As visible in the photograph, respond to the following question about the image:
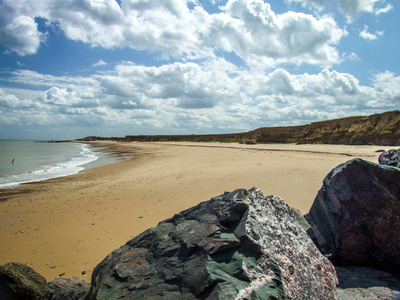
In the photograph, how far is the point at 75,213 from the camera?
753cm

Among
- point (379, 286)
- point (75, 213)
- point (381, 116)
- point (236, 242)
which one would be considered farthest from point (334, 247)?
point (381, 116)

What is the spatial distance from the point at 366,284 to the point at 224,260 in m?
2.18

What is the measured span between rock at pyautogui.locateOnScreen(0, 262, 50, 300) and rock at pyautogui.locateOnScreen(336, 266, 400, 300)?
3.59 meters

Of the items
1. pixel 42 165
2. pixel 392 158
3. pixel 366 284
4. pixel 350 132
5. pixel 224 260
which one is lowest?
pixel 42 165

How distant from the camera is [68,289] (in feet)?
10.2

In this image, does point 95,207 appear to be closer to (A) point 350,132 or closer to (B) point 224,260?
(B) point 224,260

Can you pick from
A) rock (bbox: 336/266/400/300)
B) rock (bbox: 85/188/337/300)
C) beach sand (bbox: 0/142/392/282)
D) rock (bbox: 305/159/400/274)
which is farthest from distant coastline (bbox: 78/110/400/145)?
rock (bbox: 85/188/337/300)

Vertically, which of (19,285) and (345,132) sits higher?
(345,132)

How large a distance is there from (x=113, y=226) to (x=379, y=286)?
5666 millimetres

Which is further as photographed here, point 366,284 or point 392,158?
point 392,158

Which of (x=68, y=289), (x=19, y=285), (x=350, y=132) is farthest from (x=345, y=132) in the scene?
(x=19, y=285)

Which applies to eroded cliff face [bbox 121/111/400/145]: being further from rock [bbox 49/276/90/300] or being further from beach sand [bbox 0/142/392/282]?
rock [bbox 49/276/90/300]

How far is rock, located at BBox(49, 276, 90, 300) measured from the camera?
9.65ft

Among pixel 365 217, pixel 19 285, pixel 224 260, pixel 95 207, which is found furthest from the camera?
pixel 95 207
